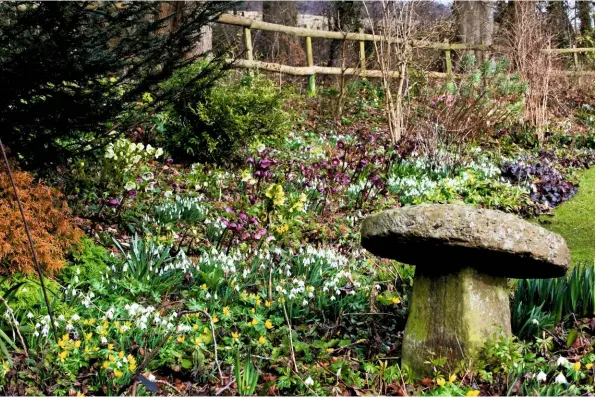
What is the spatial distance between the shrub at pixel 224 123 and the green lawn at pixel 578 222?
11.8 feet

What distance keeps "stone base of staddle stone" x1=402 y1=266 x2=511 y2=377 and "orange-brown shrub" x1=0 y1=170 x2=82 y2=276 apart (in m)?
2.36

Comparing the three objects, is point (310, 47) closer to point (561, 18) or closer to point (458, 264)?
point (458, 264)

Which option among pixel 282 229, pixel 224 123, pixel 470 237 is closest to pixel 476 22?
pixel 224 123

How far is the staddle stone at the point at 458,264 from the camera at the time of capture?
316 cm

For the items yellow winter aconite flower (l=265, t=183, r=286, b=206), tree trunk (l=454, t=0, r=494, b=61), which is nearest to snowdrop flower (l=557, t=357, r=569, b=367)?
yellow winter aconite flower (l=265, t=183, r=286, b=206)

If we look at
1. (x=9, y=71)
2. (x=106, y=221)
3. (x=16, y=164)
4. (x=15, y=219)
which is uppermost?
(x=9, y=71)

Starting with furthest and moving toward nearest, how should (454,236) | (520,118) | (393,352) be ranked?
(520,118)
(393,352)
(454,236)

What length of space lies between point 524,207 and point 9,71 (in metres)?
6.15

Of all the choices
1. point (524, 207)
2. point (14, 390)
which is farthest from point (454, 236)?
point (524, 207)

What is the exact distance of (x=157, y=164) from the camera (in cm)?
816

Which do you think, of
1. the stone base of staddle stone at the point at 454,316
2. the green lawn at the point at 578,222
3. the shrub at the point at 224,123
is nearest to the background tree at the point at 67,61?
the stone base of staddle stone at the point at 454,316

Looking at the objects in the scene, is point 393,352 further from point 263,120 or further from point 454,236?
point 263,120

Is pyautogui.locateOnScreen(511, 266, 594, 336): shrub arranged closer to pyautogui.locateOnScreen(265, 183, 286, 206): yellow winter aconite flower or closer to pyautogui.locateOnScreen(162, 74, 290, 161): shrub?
pyautogui.locateOnScreen(265, 183, 286, 206): yellow winter aconite flower

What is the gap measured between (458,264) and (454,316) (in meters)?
0.27
